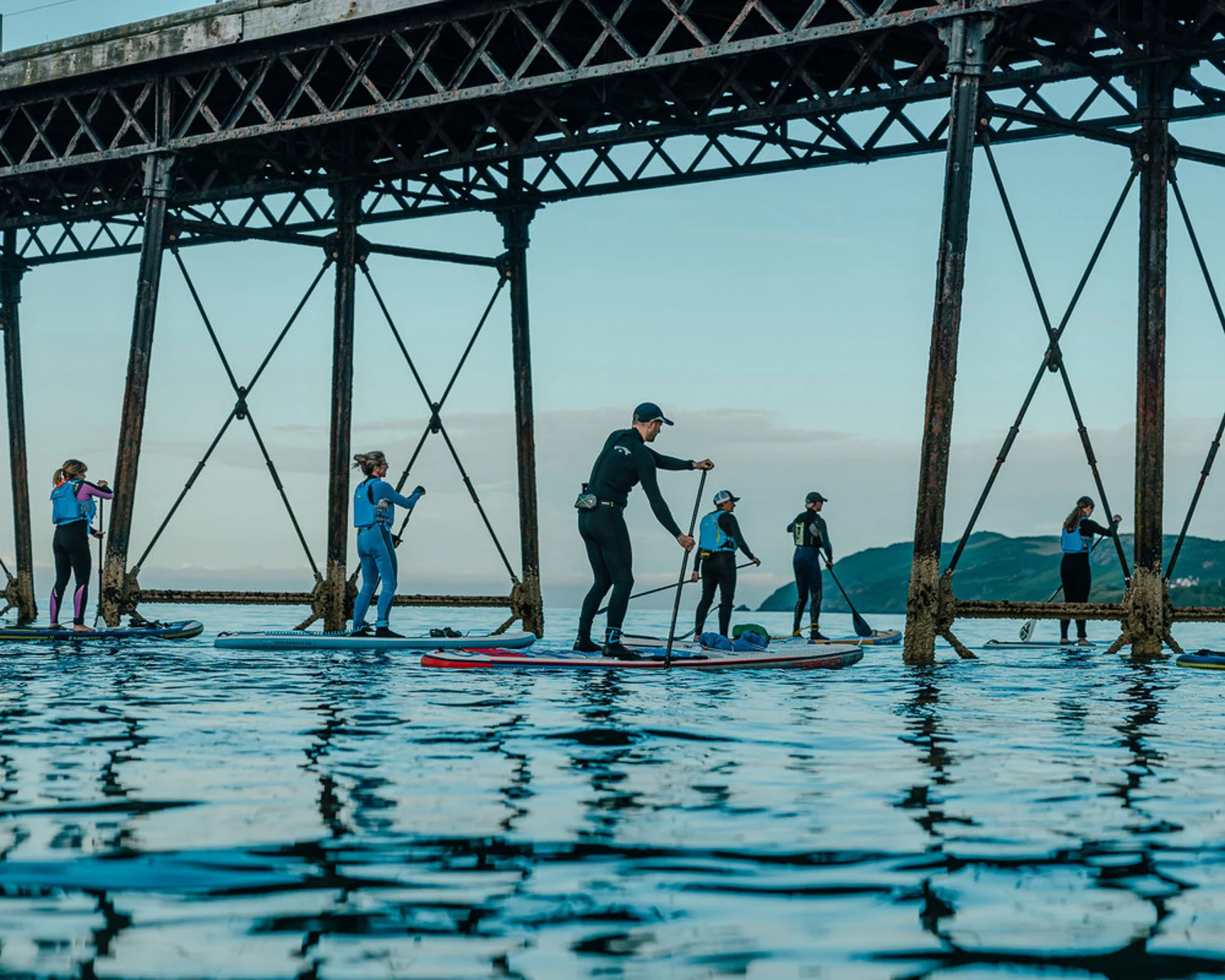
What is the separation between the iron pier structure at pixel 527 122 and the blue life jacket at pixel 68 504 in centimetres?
131

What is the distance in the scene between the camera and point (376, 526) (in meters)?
17.8

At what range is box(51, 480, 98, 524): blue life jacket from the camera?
19.3 m

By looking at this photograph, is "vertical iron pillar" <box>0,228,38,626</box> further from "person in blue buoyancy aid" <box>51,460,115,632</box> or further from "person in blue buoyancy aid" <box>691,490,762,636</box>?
"person in blue buoyancy aid" <box>691,490,762,636</box>

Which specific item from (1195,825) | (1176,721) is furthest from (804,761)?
(1176,721)

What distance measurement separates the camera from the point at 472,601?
22312mm

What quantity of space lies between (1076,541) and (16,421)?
56.5 ft

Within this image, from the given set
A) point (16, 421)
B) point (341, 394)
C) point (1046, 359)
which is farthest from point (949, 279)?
point (16, 421)

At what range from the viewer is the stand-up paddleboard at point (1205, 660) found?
1550 centimetres

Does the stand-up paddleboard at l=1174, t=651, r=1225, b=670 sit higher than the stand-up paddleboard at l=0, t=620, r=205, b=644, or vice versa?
the stand-up paddleboard at l=0, t=620, r=205, b=644

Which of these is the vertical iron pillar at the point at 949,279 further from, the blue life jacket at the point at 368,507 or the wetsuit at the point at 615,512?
the blue life jacket at the point at 368,507

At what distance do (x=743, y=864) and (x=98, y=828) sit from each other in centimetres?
220

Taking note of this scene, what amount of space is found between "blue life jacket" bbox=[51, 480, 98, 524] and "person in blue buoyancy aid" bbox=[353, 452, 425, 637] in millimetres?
3566

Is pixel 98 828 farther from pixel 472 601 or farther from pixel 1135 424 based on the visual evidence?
pixel 472 601

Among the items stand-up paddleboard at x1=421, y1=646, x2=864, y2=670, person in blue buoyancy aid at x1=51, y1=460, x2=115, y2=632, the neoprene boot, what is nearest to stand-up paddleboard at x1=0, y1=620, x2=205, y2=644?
person in blue buoyancy aid at x1=51, y1=460, x2=115, y2=632
